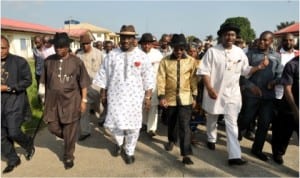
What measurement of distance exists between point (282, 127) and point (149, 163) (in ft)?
6.26

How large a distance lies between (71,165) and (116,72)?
1.44 meters

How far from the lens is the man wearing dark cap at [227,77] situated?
471 cm

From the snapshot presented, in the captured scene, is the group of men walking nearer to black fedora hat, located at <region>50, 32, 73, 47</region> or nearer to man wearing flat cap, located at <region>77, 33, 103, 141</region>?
black fedora hat, located at <region>50, 32, 73, 47</region>

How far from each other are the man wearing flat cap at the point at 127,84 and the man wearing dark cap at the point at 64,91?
1.28 feet

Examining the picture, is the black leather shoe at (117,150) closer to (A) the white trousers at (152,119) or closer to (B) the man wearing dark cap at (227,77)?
(A) the white trousers at (152,119)

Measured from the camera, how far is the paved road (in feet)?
14.6

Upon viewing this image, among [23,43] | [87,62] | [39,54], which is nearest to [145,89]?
[87,62]

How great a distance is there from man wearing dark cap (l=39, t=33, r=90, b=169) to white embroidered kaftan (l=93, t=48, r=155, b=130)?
401 millimetres

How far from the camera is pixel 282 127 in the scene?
4.69 meters

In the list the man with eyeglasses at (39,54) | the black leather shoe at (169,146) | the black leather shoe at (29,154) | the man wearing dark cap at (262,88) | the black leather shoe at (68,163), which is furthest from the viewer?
the man with eyeglasses at (39,54)

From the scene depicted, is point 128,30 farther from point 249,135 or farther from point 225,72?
point 249,135

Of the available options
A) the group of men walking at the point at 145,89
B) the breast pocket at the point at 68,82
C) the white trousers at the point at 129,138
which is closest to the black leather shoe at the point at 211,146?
the group of men walking at the point at 145,89

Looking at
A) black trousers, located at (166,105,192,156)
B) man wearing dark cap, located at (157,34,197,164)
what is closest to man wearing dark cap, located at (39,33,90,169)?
man wearing dark cap, located at (157,34,197,164)

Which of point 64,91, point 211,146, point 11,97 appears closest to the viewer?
point 11,97
